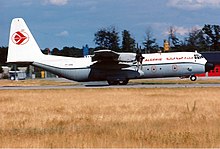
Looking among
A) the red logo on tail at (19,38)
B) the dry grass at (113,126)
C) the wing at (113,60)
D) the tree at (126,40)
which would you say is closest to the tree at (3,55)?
the tree at (126,40)

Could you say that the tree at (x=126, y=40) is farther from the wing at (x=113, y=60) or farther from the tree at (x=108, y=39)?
the wing at (x=113, y=60)

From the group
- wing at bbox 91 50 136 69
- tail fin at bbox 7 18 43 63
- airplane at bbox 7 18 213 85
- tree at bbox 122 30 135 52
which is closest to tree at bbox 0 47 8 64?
tree at bbox 122 30 135 52

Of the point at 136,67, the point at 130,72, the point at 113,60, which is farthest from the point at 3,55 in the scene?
the point at 136,67

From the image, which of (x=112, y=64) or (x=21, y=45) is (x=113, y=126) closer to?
(x=112, y=64)

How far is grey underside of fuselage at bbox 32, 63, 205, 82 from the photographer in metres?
50.0

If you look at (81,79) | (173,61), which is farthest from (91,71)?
(173,61)

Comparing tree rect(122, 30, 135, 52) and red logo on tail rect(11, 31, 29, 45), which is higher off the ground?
tree rect(122, 30, 135, 52)

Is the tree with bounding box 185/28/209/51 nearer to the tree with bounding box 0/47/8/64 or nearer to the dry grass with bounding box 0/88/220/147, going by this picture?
the tree with bounding box 0/47/8/64

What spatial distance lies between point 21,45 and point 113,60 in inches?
419

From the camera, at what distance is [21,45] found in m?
53.5

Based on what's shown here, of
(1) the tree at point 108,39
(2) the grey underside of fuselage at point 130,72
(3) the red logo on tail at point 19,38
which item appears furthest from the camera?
(1) the tree at point 108,39

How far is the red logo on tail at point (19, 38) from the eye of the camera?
177 ft

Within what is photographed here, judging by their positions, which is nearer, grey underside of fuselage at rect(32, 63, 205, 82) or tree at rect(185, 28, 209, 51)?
grey underside of fuselage at rect(32, 63, 205, 82)

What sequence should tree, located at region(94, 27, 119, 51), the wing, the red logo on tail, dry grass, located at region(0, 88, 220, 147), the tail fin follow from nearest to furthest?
dry grass, located at region(0, 88, 220, 147), the wing, the tail fin, the red logo on tail, tree, located at region(94, 27, 119, 51)
